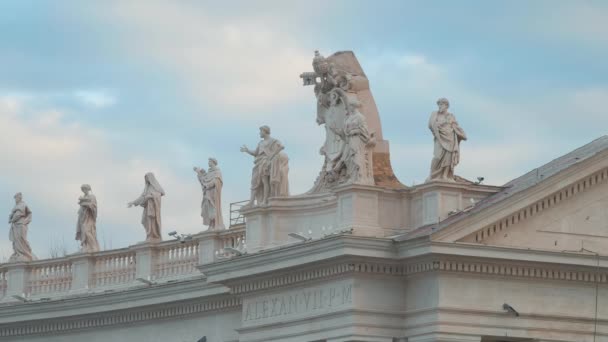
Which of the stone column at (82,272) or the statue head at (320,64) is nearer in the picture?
the statue head at (320,64)

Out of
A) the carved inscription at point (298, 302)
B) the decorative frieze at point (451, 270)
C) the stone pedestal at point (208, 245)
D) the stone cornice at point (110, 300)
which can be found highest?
the stone pedestal at point (208, 245)

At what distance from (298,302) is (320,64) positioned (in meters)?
5.78

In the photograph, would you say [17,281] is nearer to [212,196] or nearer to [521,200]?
[212,196]

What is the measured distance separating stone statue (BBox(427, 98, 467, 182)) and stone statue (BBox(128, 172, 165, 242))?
11.6m

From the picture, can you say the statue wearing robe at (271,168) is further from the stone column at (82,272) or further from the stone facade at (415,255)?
the stone column at (82,272)

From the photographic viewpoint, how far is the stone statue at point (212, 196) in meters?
60.0

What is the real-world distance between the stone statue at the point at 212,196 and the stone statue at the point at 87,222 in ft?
16.4

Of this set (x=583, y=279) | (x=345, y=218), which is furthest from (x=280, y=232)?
(x=583, y=279)

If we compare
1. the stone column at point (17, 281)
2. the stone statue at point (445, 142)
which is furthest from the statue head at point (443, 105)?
the stone column at point (17, 281)

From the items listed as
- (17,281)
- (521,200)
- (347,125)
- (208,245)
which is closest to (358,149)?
(347,125)

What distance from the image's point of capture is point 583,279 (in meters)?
52.9

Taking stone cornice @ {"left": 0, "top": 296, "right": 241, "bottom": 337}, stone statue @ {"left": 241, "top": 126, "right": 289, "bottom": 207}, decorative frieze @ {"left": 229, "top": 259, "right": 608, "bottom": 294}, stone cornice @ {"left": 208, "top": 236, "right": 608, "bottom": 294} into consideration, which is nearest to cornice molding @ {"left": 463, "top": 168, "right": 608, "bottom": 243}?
stone cornice @ {"left": 208, "top": 236, "right": 608, "bottom": 294}

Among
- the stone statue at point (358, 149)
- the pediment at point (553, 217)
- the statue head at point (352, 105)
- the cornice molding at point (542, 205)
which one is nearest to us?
the pediment at point (553, 217)

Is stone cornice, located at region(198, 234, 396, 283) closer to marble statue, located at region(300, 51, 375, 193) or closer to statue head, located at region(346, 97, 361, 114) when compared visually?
marble statue, located at region(300, 51, 375, 193)
